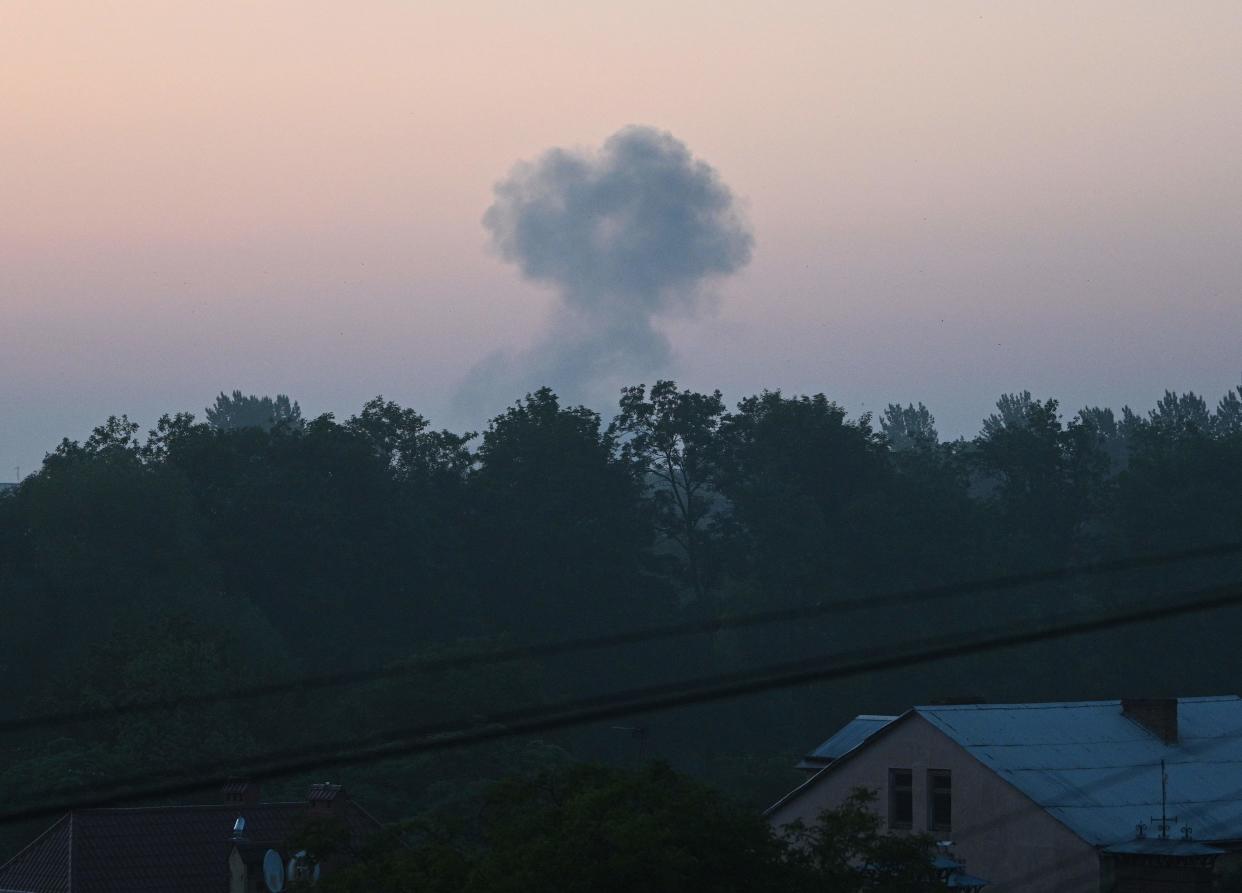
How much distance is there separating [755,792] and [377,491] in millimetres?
40931

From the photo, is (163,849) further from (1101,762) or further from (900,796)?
A: (1101,762)

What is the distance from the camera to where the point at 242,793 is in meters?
48.5

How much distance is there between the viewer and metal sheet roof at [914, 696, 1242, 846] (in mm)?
44875

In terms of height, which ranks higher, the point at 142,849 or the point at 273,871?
the point at 142,849

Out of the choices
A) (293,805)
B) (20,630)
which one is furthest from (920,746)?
(20,630)

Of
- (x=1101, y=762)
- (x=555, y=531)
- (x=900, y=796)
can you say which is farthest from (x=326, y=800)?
(x=555, y=531)

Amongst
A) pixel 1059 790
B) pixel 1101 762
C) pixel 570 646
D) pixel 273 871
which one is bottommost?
pixel 273 871

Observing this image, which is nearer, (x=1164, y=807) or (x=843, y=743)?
(x=1164, y=807)

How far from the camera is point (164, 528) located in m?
100

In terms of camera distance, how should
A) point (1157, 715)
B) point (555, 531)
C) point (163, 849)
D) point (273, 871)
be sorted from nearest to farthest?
1. point (273, 871)
2. point (163, 849)
3. point (1157, 715)
4. point (555, 531)

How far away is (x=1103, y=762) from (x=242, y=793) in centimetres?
2276

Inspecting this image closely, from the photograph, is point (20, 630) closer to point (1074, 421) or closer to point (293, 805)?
point (293, 805)

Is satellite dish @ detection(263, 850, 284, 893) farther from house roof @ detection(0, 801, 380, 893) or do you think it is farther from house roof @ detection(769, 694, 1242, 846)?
house roof @ detection(769, 694, 1242, 846)

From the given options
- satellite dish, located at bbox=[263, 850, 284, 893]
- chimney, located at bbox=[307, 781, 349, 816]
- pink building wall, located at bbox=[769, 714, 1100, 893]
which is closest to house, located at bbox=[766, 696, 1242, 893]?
pink building wall, located at bbox=[769, 714, 1100, 893]
